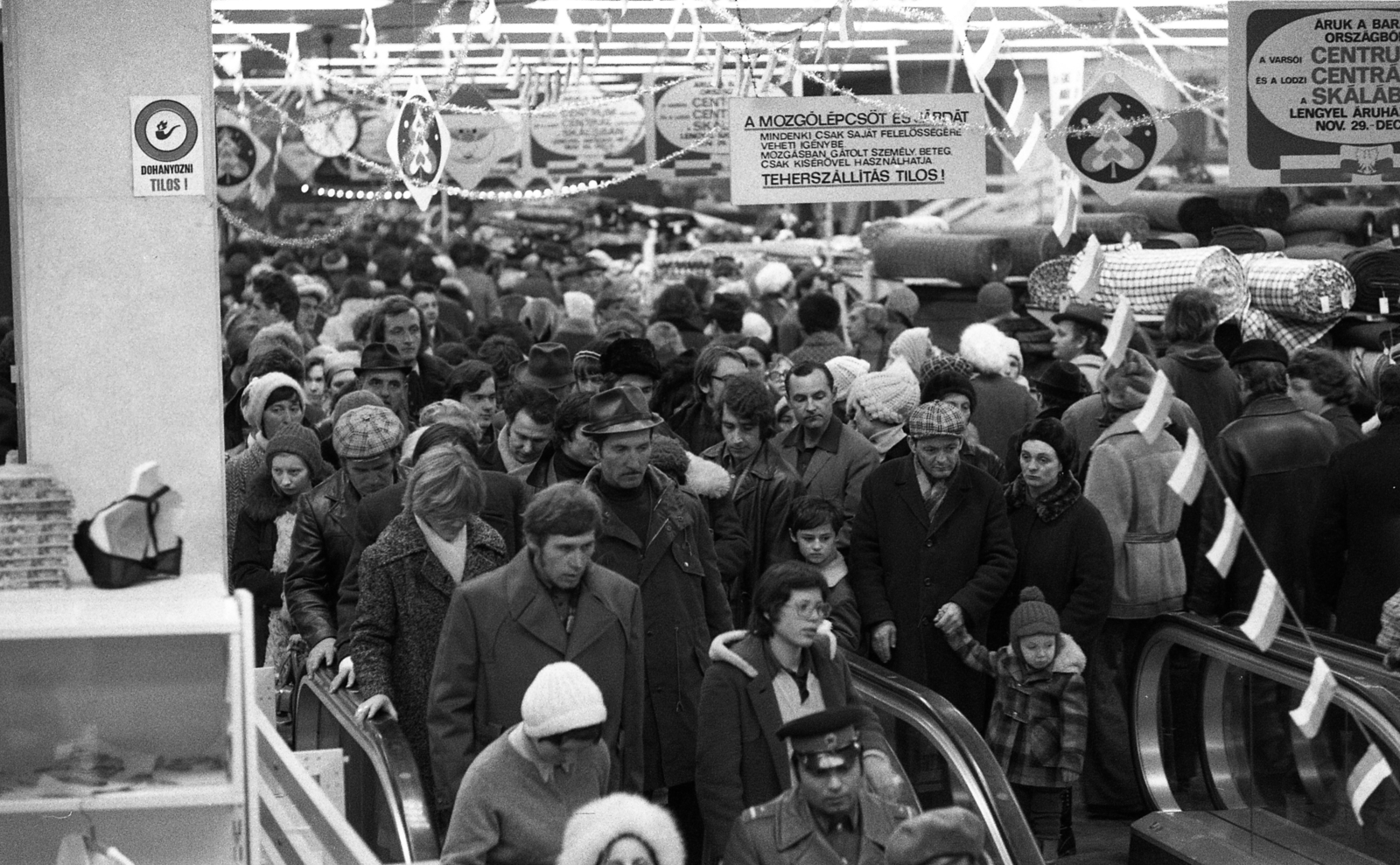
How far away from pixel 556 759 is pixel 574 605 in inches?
30.5

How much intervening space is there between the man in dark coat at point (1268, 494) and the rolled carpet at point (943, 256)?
6.77 m

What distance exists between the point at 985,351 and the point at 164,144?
218 inches

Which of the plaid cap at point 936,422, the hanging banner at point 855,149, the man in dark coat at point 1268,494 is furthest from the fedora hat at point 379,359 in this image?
the man in dark coat at point 1268,494

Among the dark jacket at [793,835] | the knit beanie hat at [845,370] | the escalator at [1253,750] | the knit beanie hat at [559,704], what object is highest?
the knit beanie hat at [845,370]

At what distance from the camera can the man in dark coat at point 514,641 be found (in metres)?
5.54

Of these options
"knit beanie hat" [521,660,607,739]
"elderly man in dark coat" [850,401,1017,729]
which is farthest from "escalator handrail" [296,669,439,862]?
"elderly man in dark coat" [850,401,1017,729]

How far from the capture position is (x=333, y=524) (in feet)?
22.3

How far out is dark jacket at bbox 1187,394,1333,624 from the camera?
8.26 m

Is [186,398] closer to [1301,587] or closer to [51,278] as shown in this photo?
[51,278]

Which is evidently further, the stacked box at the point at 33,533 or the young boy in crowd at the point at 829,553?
the young boy in crowd at the point at 829,553

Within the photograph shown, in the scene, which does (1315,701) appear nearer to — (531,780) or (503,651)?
(531,780)

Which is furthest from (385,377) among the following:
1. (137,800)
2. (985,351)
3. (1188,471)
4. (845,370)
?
(1188,471)

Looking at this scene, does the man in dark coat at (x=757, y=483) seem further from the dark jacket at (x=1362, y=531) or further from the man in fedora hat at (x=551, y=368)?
the dark jacket at (x=1362, y=531)

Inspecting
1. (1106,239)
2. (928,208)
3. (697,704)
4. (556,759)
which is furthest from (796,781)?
(928,208)
